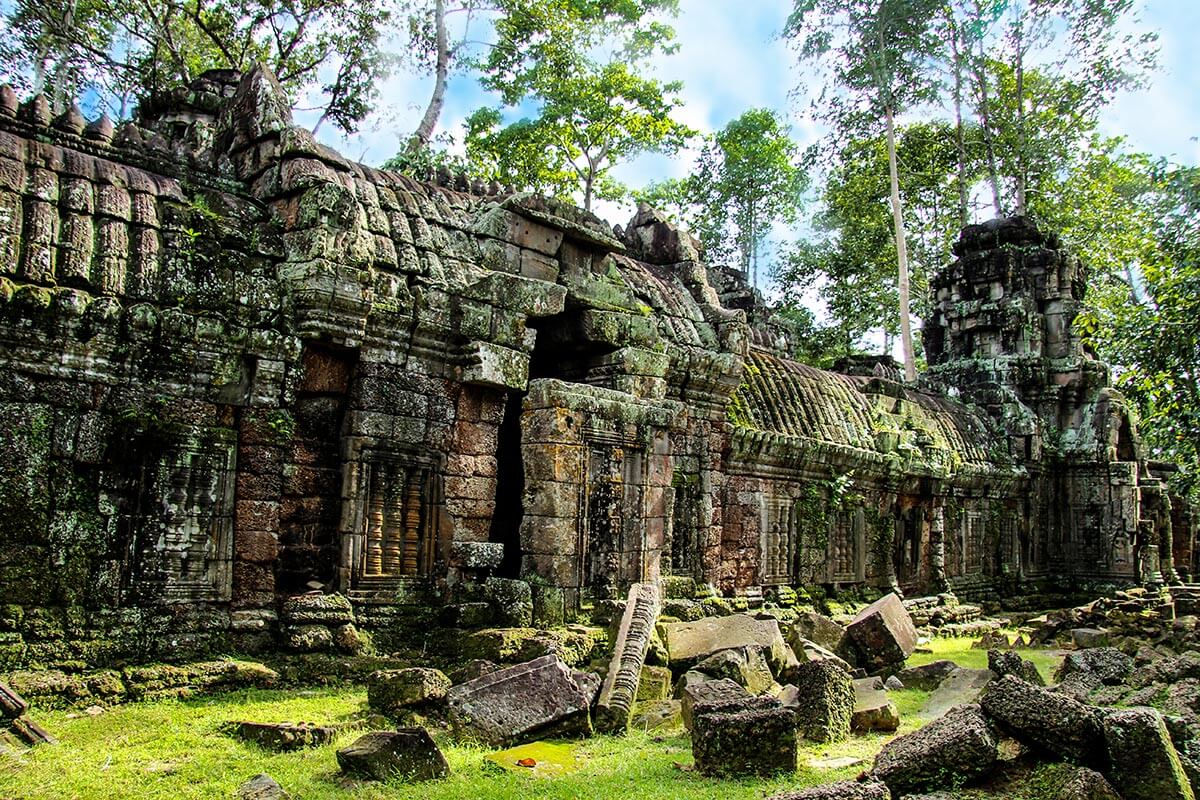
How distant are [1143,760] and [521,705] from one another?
327 centimetres

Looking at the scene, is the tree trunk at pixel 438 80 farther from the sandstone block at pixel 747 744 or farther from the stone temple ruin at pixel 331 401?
the sandstone block at pixel 747 744

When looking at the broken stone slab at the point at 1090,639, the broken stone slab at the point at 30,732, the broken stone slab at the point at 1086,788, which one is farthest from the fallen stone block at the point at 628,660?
the broken stone slab at the point at 1090,639

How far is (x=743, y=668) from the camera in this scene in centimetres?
670

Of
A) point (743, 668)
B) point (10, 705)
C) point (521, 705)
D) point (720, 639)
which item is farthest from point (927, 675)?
point (10, 705)

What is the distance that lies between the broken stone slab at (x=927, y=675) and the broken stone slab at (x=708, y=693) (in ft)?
9.01

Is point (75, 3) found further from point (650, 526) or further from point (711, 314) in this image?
point (650, 526)

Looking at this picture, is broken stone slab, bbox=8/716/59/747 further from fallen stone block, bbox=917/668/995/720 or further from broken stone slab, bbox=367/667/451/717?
fallen stone block, bbox=917/668/995/720

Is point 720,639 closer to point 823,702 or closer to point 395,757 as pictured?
point 823,702

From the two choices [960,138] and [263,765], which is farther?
[960,138]

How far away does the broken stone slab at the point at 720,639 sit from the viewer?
23.8ft

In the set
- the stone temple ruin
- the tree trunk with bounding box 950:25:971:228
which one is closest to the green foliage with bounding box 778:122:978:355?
the tree trunk with bounding box 950:25:971:228

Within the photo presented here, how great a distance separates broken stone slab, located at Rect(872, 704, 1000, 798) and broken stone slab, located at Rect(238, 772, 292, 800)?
9.45 ft

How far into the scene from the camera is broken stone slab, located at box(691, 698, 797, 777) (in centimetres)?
488

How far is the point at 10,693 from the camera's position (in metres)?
4.76
